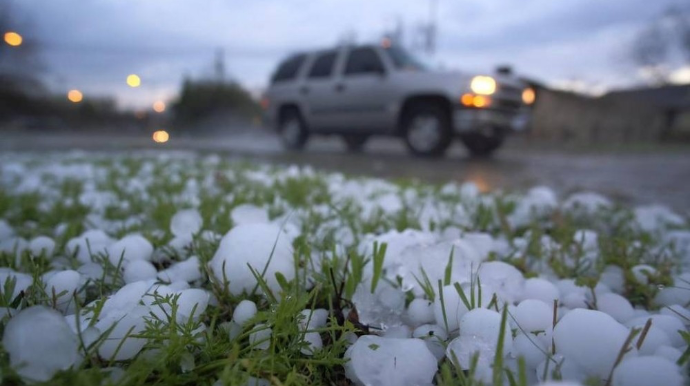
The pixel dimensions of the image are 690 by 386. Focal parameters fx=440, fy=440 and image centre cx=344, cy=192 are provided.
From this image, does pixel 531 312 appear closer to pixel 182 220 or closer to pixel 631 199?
pixel 182 220

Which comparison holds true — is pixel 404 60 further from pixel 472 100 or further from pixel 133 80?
pixel 133 80

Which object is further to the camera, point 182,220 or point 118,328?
point 182,220

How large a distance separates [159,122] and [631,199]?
10.8ft

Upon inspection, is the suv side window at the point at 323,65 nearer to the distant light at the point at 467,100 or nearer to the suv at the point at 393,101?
the suv at the point at 393,101

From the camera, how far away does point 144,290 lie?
2.51ft

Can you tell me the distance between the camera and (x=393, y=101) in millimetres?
5727

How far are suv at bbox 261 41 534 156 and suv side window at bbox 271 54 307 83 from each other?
2 centimetres

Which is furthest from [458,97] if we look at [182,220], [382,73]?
[182,220]

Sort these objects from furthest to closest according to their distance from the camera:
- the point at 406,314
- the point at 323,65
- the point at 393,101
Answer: the point at 323,65
the point at 393,101
the point at 406,314

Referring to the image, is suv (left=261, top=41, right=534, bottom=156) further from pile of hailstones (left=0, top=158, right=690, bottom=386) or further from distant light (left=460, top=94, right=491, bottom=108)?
pile of hailstones (left=0, top=158, right=690, bottom=386)

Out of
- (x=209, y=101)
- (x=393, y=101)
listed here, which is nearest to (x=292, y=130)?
(x=393, y=101)

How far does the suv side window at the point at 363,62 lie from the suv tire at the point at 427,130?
31.6 inches

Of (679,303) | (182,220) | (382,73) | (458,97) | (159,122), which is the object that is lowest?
(679,303)

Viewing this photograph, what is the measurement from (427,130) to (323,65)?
2354mm
